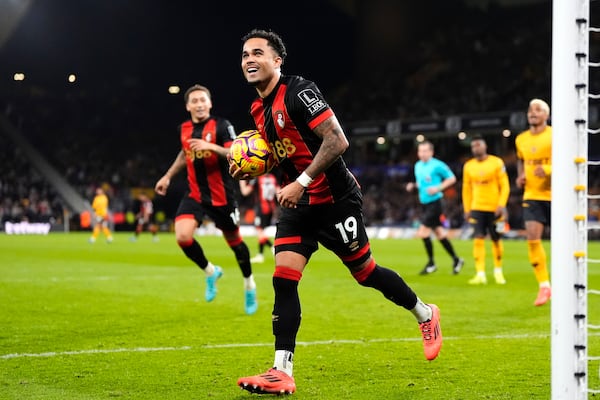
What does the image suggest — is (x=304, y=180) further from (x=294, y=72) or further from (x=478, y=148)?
(x=294, y=72)

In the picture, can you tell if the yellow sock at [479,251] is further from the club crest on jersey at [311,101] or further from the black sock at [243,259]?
the club crest on jersey at [311,101]

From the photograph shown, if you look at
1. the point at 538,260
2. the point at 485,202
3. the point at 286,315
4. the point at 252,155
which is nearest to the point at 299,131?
the point at 252,155

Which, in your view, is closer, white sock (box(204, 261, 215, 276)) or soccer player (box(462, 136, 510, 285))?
white sock (box(204, 261, 215, 276))

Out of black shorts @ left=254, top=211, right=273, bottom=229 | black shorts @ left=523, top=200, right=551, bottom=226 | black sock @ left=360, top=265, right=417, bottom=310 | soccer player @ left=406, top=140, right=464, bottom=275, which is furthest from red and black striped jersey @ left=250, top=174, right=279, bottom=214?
black sock @ left=360, top=265, right=417, bottom=310

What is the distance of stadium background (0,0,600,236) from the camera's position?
2677 cm

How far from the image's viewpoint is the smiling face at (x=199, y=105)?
29.2 ft

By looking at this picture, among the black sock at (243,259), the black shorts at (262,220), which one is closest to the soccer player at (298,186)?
the black sock at (243,259)

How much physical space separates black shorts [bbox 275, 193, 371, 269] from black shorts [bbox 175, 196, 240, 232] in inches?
149

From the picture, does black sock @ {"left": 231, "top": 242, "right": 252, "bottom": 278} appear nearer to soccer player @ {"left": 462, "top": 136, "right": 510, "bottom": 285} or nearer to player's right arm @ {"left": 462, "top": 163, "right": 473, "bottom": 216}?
soccer player @ {"left": 462, "top": 136, "right": 510, "bottom": 285}

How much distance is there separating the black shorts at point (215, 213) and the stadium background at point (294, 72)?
52.8 feet

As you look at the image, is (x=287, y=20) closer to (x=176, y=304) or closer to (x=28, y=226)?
(x=28, y=226)

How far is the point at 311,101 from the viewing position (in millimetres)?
4789

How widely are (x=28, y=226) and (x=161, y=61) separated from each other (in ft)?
61.6

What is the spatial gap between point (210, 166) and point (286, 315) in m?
4.24
